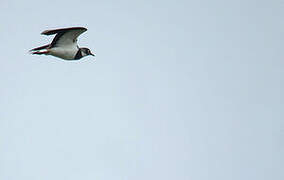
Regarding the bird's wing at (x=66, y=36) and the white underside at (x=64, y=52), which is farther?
the white underside at (x=64, y=52)

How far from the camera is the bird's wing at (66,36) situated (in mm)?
40875

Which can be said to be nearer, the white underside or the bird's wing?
the bird's wing

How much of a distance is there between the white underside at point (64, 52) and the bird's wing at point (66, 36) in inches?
7.2

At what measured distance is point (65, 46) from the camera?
4238cm

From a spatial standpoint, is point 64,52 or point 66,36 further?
point 64,52

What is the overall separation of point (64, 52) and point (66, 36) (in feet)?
3.35

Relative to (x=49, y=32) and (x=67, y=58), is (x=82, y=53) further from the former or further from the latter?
(x=49, y=32)

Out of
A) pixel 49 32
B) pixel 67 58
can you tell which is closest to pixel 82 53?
pixel 67 58

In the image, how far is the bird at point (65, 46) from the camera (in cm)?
4125

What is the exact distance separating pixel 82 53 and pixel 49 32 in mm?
4394

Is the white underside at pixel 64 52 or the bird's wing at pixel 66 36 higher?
the bird's wing at pixel 66 36

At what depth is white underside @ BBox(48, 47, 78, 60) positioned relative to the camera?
138ft

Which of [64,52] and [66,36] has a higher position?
[66,36]

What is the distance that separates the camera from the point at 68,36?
41.6 meters
